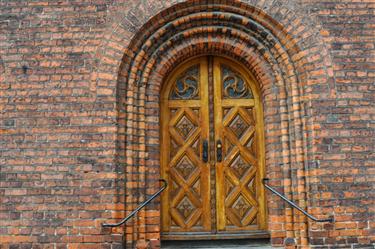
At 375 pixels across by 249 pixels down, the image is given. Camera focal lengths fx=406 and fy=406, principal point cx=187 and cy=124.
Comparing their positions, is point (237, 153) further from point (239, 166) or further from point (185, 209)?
point (185, 209)

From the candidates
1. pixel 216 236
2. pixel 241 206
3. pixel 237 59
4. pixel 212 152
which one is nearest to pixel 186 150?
pixel 212 152

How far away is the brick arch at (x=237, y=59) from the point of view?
200 inches

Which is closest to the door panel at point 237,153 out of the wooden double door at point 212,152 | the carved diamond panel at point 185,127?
the wooden double door at point 212,152

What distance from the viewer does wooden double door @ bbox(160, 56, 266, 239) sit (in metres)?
5.35

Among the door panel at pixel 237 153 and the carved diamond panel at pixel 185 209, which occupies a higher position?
the door panel at pixel 237 153

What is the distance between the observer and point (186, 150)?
17.9 feet

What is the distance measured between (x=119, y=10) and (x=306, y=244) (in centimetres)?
376

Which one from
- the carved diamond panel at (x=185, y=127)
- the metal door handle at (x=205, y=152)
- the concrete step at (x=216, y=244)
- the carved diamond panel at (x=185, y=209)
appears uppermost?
the carved diamond panel at (x=185, y=127)

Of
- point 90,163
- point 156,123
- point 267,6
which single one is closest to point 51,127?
point 90,163

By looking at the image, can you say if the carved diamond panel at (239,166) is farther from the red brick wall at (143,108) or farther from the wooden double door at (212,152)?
the red brick wall at (143,108)

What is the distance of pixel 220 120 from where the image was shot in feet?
18.1

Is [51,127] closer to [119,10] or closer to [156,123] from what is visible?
[156,123]

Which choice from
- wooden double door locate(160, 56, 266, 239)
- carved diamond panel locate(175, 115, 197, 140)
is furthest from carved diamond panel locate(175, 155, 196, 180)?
carved diamond panel locate(175, 115, 197, 140)

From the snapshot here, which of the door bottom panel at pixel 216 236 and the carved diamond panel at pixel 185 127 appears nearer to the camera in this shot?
the door bottom panel at pixel 216 236
